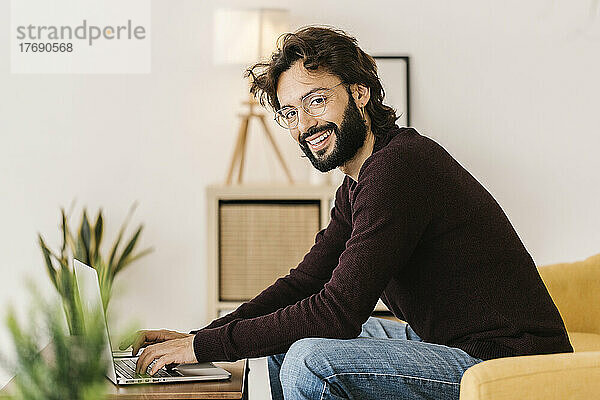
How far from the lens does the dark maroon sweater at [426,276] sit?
1664mm

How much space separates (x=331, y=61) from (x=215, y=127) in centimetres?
173

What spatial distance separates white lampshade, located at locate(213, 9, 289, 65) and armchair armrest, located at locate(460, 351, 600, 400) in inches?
82.0

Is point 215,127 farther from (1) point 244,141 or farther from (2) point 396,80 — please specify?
(2) point 396,80

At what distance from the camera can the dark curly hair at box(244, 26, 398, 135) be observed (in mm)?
1942

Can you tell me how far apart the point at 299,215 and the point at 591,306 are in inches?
46.4

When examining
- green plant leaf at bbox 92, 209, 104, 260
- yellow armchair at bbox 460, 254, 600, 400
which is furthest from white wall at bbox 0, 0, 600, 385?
yellow armchair at bbox 460, 254, 600, 400

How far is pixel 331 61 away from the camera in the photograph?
1.96 m

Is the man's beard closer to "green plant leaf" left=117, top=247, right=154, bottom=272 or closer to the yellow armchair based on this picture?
the yellow armchair

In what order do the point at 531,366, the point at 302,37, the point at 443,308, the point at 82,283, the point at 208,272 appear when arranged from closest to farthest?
1. the point at 531,366
2. the point at 82,283
3. the point at 443,308
4. the point at 302,37
5. the point at 208,272

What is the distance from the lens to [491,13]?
364 centimetres

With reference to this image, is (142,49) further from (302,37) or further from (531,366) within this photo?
(531,366)

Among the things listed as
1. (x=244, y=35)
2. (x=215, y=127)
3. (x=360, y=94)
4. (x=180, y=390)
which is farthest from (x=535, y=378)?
(x=215, y=127)

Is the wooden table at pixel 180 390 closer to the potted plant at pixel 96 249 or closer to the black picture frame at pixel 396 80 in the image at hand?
the potted plant at pixel 96 249

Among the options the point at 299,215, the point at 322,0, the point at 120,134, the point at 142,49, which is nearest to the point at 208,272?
the point at 299,215
